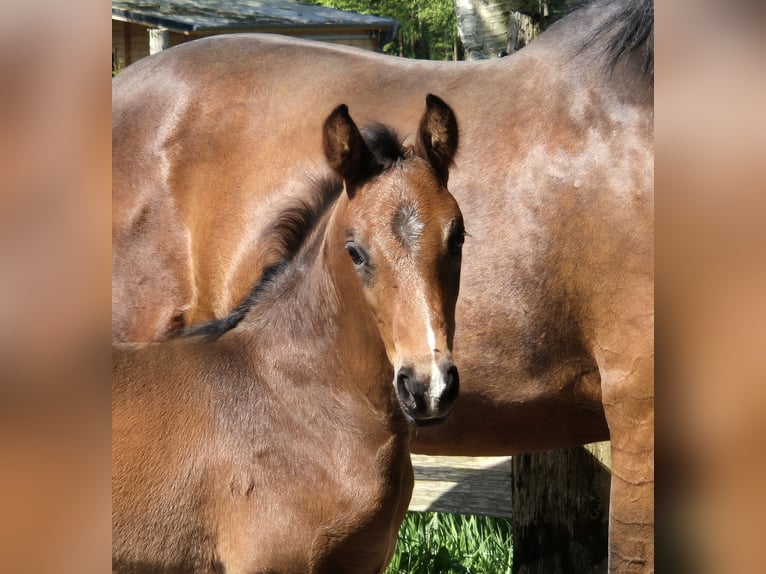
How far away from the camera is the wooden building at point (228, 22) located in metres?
9.92

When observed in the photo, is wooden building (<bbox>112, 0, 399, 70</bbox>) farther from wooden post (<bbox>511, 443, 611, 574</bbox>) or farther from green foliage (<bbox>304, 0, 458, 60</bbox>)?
wooden post (<bbox>511, 443, 611, 574</bbox>)

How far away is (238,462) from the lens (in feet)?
7.20

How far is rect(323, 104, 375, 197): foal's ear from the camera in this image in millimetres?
2215

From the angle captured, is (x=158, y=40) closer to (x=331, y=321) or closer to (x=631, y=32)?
(x=631, y=32)

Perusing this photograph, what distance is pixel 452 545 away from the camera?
4371mm

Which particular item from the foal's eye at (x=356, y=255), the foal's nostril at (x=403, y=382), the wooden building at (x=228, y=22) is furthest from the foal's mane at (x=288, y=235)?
the wooden building at (x=228, y=22)

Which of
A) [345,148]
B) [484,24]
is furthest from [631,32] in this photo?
[484,24]

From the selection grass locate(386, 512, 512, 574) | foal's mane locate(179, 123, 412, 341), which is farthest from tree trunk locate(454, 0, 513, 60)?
grass locate(386, 512, 512, 574)

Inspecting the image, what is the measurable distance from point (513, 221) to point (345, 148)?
78cm
